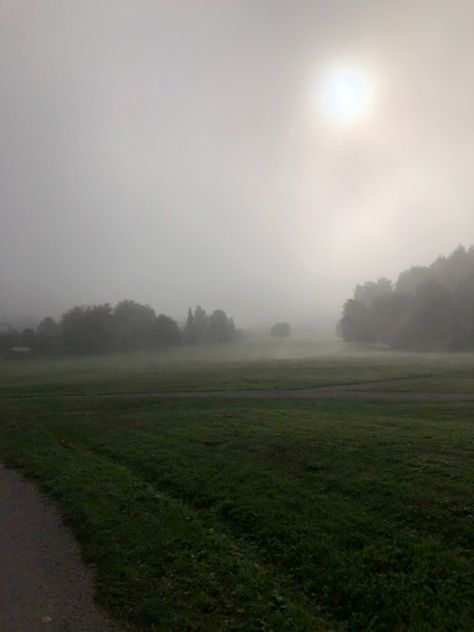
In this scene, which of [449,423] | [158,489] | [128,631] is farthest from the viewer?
[449,423]

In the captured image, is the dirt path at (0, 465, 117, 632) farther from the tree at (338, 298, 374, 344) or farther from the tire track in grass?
the tree at (338, 298, 374, 344)

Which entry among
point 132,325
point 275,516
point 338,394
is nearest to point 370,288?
point 132,325

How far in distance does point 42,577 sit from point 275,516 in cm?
474

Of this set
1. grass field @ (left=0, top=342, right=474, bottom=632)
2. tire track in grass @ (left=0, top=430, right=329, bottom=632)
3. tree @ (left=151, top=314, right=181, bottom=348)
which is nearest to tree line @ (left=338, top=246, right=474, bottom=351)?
tree @ (left=151, top=314, right=181, bottom=348)

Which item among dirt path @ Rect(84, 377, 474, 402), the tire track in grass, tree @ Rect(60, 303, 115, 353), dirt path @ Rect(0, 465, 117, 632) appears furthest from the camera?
tree @ Rect(60, 303, 115, 353)

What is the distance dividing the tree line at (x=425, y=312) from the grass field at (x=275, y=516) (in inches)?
2742

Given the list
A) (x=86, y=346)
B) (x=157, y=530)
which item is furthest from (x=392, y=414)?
(x=86, y=346)

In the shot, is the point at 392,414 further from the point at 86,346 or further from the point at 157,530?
the point at 86,346

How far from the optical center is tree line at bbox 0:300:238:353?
115500mm

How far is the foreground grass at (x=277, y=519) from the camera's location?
6738 millimetres

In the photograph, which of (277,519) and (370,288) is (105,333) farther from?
(277,519)

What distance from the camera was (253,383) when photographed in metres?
33.7

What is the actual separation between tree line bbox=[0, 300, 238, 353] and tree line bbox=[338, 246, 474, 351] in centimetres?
5228

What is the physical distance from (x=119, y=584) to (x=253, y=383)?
26289mm
